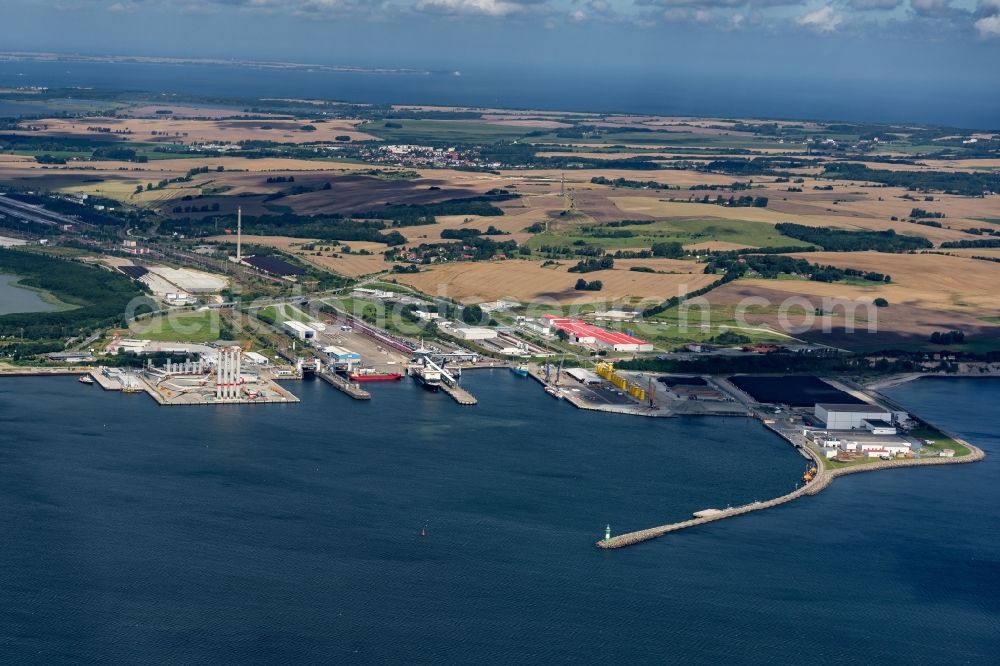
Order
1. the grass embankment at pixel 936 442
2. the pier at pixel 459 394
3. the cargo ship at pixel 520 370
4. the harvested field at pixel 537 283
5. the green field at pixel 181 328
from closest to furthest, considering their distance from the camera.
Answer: the grass embankment at pixel 936 442
the pier at pixel 459 394
the cargo ship at pixel 520 370
the green field at pixel 181 328
the harvested field at pixel 537 283

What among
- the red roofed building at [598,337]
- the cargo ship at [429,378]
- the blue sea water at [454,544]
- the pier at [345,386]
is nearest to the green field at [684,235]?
the red roofed building at [598,337]

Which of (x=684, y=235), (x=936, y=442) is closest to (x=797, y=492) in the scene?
(x=936, y=442)

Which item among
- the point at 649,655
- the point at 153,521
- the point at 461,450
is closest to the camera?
the point at 649,655

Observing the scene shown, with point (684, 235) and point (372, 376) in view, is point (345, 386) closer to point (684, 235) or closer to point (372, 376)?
point (372, 376)

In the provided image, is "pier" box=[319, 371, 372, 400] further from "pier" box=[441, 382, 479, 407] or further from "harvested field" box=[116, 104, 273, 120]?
"harvested field" box=[116, 104, 273, 120]

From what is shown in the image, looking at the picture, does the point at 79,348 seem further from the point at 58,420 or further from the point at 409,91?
the point at 409,91

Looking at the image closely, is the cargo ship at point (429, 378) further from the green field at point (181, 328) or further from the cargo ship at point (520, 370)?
the green field at point (181, 328)

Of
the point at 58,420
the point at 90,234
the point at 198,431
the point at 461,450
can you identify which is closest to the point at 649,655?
the point at 461,450
